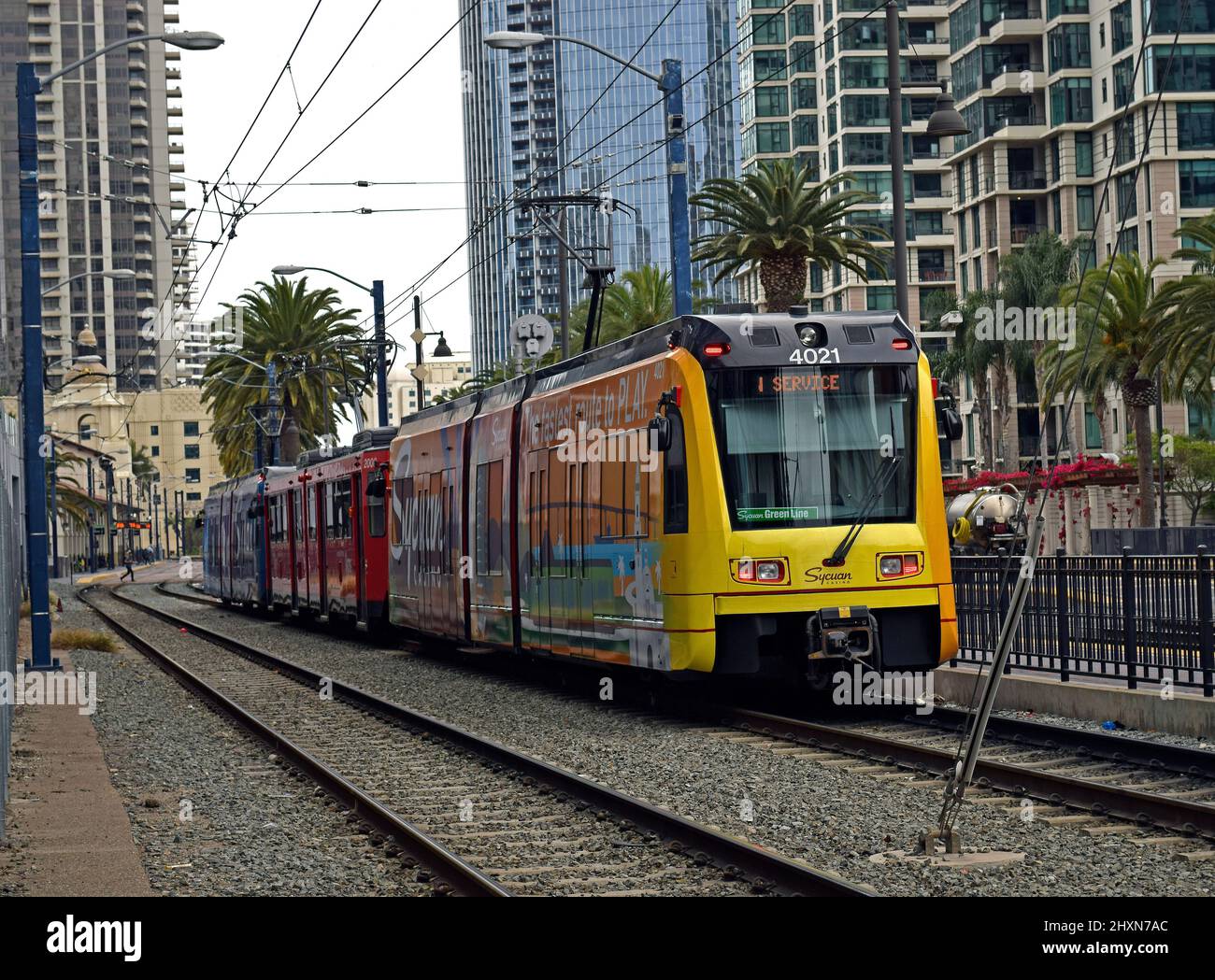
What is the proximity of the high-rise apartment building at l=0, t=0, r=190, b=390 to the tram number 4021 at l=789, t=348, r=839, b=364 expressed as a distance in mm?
175365

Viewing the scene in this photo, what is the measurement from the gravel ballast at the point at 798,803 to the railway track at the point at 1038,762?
1.05 ft

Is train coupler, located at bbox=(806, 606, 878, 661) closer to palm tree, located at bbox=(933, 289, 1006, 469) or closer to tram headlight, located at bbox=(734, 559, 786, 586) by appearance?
tram headlight, located at bbox=(734, 559, 786, 586)

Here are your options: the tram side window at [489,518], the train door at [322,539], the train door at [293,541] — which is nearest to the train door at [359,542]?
the train door at [322,539]

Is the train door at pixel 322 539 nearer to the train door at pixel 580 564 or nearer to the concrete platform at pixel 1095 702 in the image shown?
the train door at pixel 580 564

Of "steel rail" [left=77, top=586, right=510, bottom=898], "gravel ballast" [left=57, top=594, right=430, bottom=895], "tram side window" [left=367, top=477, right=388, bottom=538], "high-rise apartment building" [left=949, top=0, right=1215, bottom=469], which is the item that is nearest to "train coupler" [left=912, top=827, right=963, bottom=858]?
"steel rail" [left=77, top=586, right=510, bottom=898]

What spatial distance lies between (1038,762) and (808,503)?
3.19 m

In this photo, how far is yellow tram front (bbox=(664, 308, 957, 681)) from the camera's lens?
49.2ft

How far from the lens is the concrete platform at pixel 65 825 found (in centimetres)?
955

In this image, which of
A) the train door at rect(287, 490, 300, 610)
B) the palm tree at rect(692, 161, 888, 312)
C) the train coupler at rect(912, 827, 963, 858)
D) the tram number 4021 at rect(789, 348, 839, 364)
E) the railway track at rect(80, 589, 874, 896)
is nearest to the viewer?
the railway track at rect(80, 589, 874, 896)

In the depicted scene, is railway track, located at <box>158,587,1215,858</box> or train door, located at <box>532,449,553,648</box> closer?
railway track, located at <box>158,587,1215,858</box>

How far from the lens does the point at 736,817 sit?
36.2 feet
